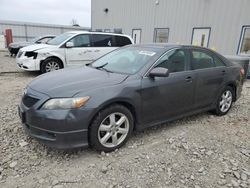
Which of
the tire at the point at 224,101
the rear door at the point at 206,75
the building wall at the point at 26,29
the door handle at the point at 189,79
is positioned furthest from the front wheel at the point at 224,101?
the building wall at the point at 26,29

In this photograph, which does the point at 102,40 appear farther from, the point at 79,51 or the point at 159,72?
the point at 159,72

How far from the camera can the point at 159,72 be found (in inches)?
116

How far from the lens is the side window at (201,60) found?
145 inches

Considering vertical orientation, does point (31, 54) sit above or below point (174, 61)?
below

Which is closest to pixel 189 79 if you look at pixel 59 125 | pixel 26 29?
pixel 59 125

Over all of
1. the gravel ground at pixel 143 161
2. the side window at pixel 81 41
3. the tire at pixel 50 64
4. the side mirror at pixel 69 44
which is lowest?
the gravel ground at pixel 143 161

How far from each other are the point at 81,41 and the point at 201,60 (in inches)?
199

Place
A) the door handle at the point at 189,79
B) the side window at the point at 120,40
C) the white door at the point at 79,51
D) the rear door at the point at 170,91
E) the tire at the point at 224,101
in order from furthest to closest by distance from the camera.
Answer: the side window at the point at 120,40, the white door at the point at 79,51, the tire at the point at 224,101, the door handle at the point at 189,79, the rear door at the point at 170,91

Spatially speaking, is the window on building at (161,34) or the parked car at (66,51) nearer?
the parked car at (66,51)

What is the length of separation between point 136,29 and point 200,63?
441 inches

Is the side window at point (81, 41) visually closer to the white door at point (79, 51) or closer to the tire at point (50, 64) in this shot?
the white door at point (79, 51)

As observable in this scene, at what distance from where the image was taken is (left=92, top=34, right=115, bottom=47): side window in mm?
7973

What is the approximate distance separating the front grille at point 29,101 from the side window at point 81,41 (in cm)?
515

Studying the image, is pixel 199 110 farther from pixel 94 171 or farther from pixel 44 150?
pixel 44 150
